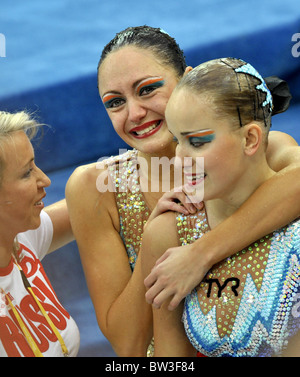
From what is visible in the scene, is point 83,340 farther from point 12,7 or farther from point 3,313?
point 12,7

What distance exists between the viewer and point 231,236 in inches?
35.7

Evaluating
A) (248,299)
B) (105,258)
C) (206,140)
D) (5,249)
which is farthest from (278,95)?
(5,249)

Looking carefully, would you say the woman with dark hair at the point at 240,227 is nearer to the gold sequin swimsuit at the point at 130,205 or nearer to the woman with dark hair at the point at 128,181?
the woman with dark hair at the point at 128,181

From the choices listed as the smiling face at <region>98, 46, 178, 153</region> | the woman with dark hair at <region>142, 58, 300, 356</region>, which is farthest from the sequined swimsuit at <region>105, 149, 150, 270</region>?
the woman with dark hair at <region>142, 58, 300, 356</region>

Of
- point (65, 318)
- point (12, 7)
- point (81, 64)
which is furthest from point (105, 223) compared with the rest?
point (12, 7)

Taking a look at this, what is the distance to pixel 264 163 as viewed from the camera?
91 cm

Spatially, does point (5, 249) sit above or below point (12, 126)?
below

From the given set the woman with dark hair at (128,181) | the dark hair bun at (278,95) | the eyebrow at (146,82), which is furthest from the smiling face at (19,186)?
the dark hair bun at (278,95)

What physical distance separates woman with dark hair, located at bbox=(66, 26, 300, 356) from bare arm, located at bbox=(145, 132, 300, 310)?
0.07 m

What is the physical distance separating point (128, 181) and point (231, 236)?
356 millimetres

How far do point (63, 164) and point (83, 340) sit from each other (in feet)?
1.48

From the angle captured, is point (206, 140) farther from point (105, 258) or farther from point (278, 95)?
point (105, 258)

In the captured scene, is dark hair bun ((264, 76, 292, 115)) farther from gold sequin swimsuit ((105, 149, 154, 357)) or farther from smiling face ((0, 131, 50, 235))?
smiling face ((0, 131, 50, 235))

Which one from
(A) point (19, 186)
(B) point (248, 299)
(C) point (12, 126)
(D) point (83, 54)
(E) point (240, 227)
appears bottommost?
(B) point (248, 299)
